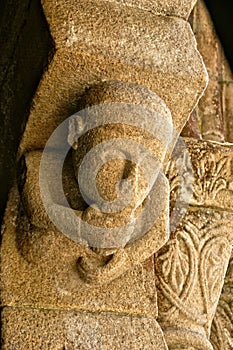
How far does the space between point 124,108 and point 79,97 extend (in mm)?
172

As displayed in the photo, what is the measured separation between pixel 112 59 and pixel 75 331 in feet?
2.29

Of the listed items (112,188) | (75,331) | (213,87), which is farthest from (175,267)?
(213,87)

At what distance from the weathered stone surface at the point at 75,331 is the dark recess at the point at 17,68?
0.32 metres

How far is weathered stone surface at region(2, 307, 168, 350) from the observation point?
1.76 meters

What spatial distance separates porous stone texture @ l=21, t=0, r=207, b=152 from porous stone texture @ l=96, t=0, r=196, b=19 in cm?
3

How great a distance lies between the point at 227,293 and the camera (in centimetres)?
261

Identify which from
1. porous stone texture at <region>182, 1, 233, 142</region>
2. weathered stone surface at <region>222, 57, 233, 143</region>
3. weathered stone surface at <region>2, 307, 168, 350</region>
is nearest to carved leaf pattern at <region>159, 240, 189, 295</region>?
weathered stone surface at <region>2, 307, 168, 350</region>

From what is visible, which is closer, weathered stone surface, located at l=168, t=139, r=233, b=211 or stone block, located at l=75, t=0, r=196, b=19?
stone block, located at l=75, t=0, r=196, b=19

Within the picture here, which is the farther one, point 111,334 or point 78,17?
point 111,334

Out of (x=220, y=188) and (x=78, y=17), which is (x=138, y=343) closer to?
(x=220, y=188)

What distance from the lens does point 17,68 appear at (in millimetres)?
1979

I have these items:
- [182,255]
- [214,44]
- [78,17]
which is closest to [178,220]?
[182,255]

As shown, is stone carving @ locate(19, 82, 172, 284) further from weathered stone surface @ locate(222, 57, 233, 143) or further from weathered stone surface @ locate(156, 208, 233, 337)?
weathered stone surface @ locate(222, 57, 233, 143)

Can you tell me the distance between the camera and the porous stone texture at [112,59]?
1712 millimetres
